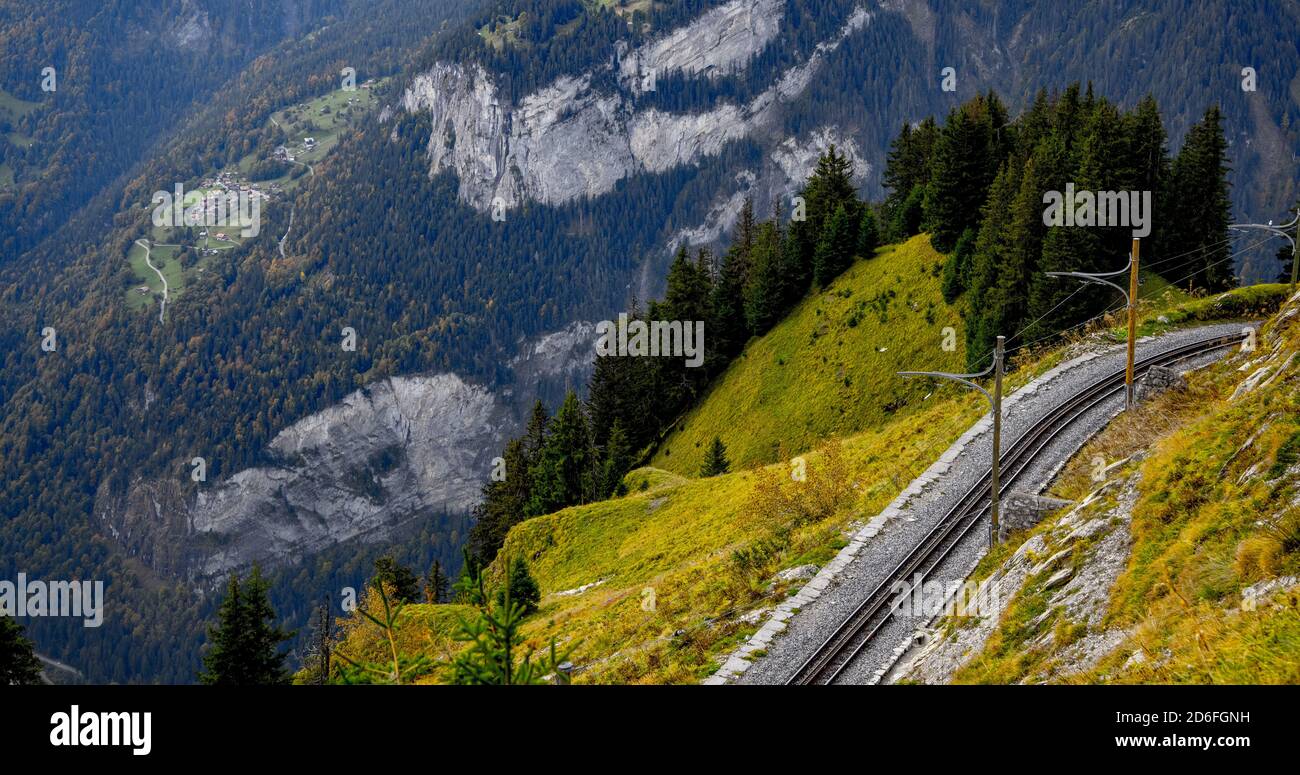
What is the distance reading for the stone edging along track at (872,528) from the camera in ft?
87.9

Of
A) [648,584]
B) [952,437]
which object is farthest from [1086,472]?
[648,584]

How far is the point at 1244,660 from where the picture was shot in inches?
507

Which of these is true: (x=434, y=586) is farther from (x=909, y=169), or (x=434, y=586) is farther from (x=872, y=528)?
(x=909, y=169)

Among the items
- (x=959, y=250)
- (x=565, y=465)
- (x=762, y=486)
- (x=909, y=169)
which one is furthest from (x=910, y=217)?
(x=762, y=486)

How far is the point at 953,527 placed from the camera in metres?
32.6

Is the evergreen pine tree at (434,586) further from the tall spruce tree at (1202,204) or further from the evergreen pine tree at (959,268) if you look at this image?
the tall spruce tree at (1202,204)

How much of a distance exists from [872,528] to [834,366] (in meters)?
47.3

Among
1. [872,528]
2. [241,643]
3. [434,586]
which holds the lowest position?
[434,586]

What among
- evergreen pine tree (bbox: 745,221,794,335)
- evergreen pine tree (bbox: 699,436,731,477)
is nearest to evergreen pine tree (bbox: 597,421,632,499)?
evergreen pine tree (bbox: 699,436,731,477)

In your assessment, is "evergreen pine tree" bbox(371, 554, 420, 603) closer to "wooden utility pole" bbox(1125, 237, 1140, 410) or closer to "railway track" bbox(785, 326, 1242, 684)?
"railway track" bbox(785, 326, 1242, 684)

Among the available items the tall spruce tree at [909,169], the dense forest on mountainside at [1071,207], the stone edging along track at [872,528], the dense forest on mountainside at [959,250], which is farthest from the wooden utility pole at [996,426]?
the tall spruce tree at [909,169]
